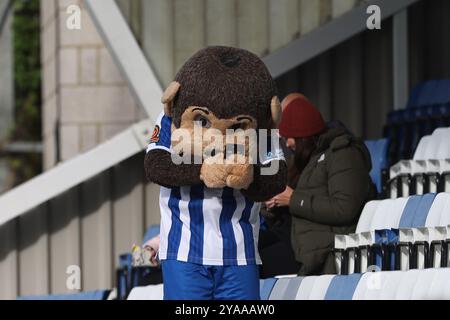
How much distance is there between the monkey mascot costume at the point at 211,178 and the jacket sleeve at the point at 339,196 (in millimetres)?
2156

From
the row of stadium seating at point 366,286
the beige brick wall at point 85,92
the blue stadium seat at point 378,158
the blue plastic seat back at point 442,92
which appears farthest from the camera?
the beige brick wall at point 85,92

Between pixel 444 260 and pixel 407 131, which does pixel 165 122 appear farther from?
pixel 407 131

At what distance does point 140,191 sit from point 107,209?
274 mm

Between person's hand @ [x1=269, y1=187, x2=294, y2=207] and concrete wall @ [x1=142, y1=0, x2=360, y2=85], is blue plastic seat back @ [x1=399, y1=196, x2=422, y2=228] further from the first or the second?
concrete wall @ [x1=142, y1=0, x2=360, y2=85]

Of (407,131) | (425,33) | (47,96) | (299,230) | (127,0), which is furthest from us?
(47,96)

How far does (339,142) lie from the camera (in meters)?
10.9

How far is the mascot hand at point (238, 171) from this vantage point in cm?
834

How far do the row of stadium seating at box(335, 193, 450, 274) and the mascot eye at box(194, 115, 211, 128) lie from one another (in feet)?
4.96

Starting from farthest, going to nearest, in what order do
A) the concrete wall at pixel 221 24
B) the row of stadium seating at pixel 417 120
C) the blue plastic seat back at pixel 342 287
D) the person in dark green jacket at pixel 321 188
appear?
the concrete wall at pixel 221 24 → the row of stadium seating at pixel 417 120 → the person in dark green jacket at pixel 321 188 → the blue plastic seat back at pixel 342 287

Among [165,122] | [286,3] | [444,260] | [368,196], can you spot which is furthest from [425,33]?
[165,122]

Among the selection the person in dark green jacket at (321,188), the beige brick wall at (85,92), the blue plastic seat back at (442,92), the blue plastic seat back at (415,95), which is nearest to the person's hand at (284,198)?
the person in dark green jacket at (321,188)

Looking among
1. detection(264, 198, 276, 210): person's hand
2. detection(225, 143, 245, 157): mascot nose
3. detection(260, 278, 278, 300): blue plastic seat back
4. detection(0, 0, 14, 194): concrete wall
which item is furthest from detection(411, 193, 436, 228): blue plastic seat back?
detection(0, 0, 14, 194): concrete wall

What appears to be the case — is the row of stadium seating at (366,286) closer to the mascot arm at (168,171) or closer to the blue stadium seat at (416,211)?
the blue stadium seat at (416,211)

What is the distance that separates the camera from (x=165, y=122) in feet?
28.3
